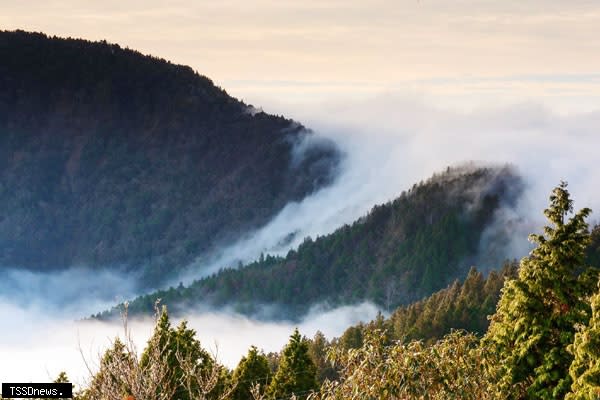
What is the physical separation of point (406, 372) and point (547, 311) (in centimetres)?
1958

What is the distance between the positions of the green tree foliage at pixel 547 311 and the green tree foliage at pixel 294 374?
30.6 m

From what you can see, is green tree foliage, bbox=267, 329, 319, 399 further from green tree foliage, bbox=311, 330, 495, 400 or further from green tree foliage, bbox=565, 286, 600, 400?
green tree foliage, bbox=565, 286, 600, 400

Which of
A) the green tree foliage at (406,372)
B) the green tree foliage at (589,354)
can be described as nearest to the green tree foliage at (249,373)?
the green tree foliage at (406,372)

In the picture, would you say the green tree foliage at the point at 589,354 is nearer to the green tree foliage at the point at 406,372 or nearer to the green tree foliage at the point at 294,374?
the green tree foliage at the point at 406,372

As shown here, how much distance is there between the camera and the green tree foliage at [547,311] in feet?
176

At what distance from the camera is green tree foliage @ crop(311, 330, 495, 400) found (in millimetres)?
36094

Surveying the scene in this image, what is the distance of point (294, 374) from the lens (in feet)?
282

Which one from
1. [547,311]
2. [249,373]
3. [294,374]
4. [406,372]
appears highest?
[249,373]

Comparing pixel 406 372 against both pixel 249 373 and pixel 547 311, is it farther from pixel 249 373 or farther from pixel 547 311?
pixel 249 373

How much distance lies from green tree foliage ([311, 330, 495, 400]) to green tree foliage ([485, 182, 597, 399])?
8.99m

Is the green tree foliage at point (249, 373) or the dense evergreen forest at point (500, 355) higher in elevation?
the green tree foliage at point (249, 373)

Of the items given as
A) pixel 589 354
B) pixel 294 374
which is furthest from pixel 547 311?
pixel 294 374

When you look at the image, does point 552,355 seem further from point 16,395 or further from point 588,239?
point 16,395

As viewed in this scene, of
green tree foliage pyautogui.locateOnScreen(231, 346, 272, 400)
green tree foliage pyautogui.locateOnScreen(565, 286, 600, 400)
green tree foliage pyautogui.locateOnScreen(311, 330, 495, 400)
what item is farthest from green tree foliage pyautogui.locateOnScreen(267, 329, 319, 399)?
green tree foliage pyautogui.locateOnScreen(565, 286, 600, 400)
